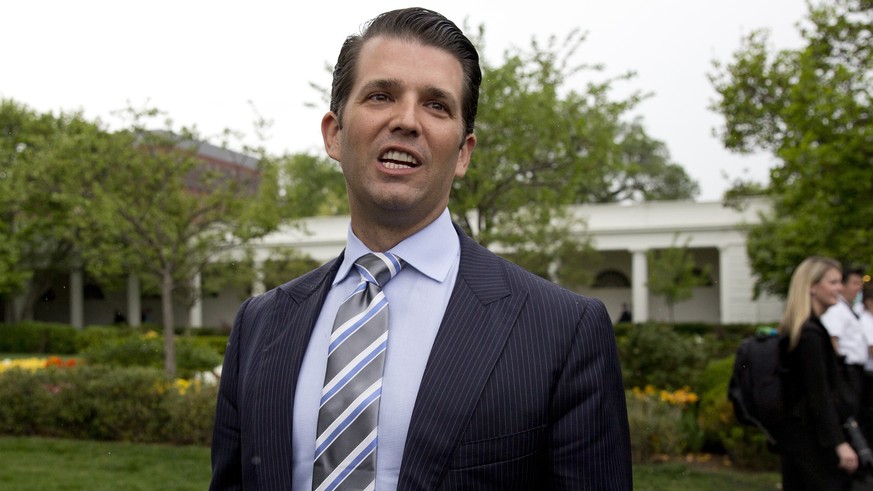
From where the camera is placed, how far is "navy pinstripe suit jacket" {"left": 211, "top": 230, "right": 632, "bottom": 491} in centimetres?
180

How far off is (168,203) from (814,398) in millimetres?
10291

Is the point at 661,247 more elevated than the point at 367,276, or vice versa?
the point at 661,247

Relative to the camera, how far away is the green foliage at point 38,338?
33.4 m

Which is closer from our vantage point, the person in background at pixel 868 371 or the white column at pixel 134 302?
the person in background at pixel 868 371

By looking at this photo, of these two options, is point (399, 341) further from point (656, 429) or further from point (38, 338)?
point (38, 338)

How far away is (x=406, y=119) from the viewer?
6.29ft

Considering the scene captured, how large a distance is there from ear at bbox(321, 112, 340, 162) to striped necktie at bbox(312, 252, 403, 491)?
1.10 ft

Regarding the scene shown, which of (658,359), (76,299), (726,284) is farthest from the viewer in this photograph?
(76,299)

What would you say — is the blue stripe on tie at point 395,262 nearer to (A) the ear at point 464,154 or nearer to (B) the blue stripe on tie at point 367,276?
(B) the blue stripe on tie at point 367,276

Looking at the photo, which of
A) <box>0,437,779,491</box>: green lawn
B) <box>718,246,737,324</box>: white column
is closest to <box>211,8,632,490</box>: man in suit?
<box>0,437,779,491</box>: green lawn

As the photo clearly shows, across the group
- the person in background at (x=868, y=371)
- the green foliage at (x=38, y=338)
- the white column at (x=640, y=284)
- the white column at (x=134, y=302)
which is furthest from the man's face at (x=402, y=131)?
the white column at (x=134, y=302)

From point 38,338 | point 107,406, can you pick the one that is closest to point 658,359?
point 107,406

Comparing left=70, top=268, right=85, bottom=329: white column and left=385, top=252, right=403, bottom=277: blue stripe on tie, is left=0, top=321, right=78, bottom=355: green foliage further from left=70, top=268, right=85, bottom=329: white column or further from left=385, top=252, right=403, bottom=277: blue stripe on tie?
left=385, top=252, right=403, bottom=277: blue stripe on tie

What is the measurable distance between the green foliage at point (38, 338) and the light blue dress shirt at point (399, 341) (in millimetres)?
33858
